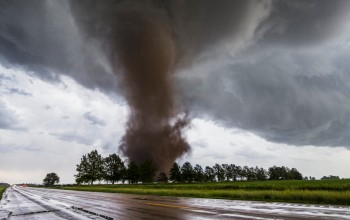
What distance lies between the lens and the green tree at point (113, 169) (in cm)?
13512

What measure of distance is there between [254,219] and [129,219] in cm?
466

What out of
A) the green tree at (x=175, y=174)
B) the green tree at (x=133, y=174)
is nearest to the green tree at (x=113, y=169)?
the green tree at (x=133, y=174)

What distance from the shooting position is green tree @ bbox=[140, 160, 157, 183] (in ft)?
461

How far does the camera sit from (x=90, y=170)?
420 ft

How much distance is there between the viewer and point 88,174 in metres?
127

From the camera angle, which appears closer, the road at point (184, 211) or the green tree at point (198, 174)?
the road at point (184, 211)

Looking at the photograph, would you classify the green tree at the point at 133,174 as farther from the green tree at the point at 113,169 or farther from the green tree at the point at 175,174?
the green tree at the point at 175,174

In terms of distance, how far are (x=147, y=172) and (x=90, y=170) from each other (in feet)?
88.9

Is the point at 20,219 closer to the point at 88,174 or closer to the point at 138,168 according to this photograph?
the point at 88,174

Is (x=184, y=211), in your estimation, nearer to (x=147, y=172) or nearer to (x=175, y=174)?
(x=147, y=172)

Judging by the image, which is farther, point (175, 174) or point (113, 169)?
point (175, 174)

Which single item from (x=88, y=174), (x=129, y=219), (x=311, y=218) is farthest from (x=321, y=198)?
(x=88, y=174)

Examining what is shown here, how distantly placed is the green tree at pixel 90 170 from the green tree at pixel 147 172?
19872 millimetres

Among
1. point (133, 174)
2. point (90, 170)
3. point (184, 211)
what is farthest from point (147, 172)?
point (184, 211)
